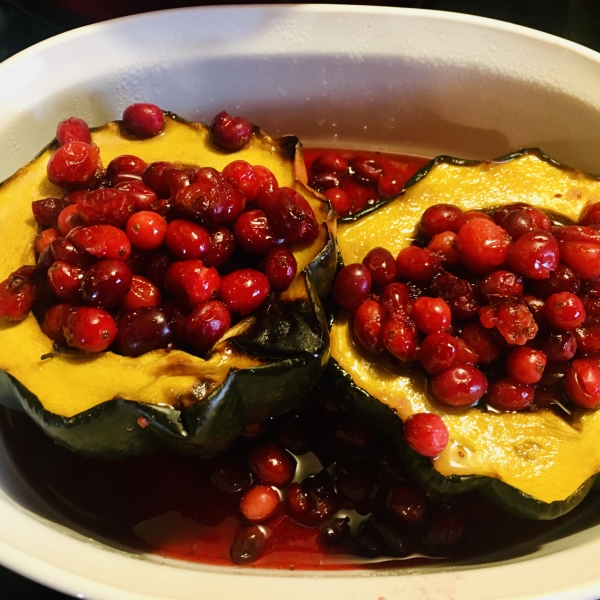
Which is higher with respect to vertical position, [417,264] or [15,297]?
[417,264]

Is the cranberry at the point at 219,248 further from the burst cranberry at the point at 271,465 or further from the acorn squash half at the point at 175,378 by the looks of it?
the burst cranberry at the point at 271,465

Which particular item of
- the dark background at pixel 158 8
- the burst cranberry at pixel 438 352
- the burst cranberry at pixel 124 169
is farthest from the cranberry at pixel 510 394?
the dark background at pixel 158 8

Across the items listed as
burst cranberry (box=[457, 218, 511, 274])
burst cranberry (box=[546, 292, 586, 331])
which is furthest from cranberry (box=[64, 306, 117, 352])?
burst cranberry (box=[546, 292, 586, 331])

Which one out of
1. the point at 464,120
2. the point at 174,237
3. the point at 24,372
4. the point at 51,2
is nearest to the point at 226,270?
the point at 174,237

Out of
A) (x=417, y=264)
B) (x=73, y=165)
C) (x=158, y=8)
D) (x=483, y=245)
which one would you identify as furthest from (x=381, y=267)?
(x=158, y=8)

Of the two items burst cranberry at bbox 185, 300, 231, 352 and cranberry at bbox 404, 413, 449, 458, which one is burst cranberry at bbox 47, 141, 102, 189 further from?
cranberry at bbox 404, 413, 449, 458

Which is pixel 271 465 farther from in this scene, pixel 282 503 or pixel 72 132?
pixel 72 132
